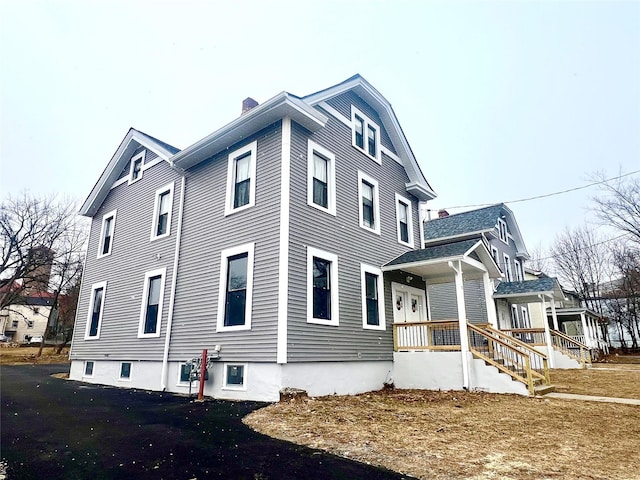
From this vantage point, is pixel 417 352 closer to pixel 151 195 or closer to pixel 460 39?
pixel 151 195

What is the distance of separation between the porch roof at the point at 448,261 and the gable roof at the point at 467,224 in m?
7.68

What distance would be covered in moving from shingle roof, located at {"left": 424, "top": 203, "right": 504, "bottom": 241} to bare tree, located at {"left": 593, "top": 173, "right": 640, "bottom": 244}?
5.39 meters

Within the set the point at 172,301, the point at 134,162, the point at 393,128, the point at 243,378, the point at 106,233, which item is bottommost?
the point at 243,378

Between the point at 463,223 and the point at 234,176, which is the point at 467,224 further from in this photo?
the point at 234,176

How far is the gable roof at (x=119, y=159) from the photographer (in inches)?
502

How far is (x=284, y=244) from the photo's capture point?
835 centimetres

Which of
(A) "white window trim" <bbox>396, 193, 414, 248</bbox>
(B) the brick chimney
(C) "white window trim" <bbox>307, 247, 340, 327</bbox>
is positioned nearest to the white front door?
(A) "white window trim" <bbox>396, 193, 414, 248</bbox>

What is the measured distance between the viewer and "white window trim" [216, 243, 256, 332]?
859 cm

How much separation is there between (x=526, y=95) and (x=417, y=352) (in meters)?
20.3

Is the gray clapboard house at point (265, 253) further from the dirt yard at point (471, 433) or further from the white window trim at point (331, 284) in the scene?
the dirt yard at point (471, 433)

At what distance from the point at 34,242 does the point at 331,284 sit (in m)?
23.6

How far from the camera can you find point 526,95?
2320cm

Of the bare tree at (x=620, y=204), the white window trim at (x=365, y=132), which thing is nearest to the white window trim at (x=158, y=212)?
the white window trim at (x=365, y=132)

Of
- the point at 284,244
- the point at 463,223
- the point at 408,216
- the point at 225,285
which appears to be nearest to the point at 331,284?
the point at 284,244
